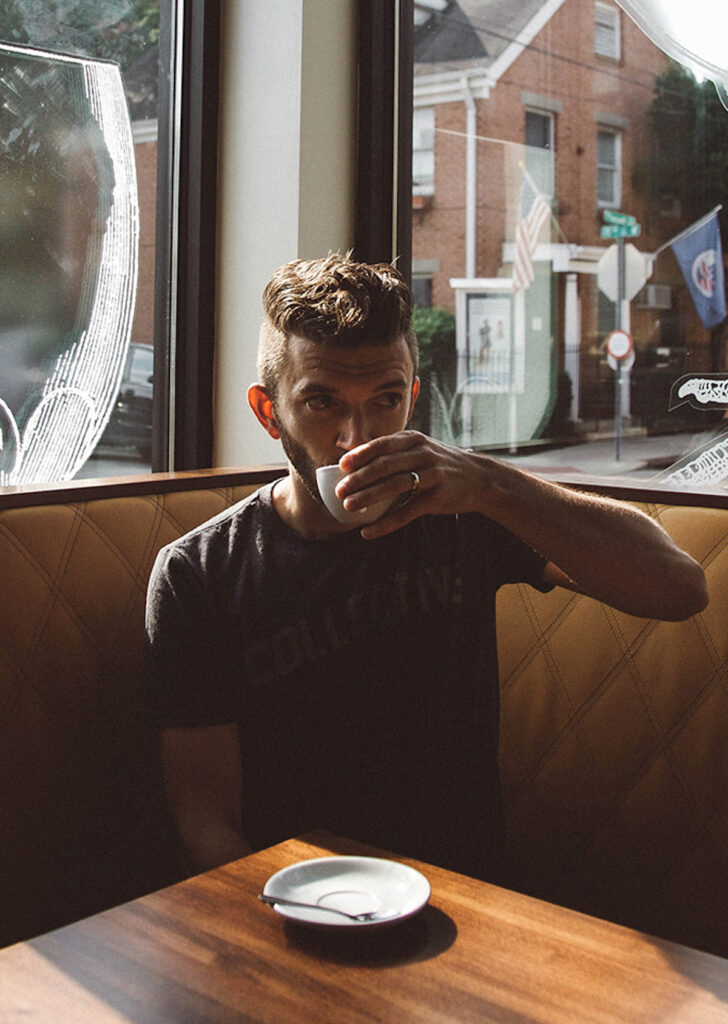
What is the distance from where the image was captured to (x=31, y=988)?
813mm

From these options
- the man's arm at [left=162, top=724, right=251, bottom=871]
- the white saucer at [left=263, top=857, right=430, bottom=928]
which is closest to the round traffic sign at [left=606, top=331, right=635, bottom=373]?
the man's arm at [left=162, top=724, right=251, bottom=871]

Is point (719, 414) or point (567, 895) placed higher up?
point (719, 414)

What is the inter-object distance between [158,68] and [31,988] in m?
2.46

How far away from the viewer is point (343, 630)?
1409 millimetres

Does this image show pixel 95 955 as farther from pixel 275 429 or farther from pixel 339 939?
pixel 275 429

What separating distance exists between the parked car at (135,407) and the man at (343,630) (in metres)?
1.22

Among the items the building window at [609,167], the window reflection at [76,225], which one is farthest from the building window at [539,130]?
Result: the window reflection at [76,225]

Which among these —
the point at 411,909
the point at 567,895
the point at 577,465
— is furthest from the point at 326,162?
the point at 411,909

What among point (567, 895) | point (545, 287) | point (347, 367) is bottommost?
point (567, 895)

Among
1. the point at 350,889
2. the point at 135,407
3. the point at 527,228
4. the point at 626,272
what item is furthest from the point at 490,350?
the point at 350,889

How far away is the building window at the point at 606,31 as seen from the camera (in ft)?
7.98

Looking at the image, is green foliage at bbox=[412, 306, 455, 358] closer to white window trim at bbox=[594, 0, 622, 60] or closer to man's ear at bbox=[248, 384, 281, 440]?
white window trim at bbox=[594, 0, 622, 60]

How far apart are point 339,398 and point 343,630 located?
1.06 ft

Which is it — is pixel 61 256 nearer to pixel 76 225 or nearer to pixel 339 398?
pixel 76 225
